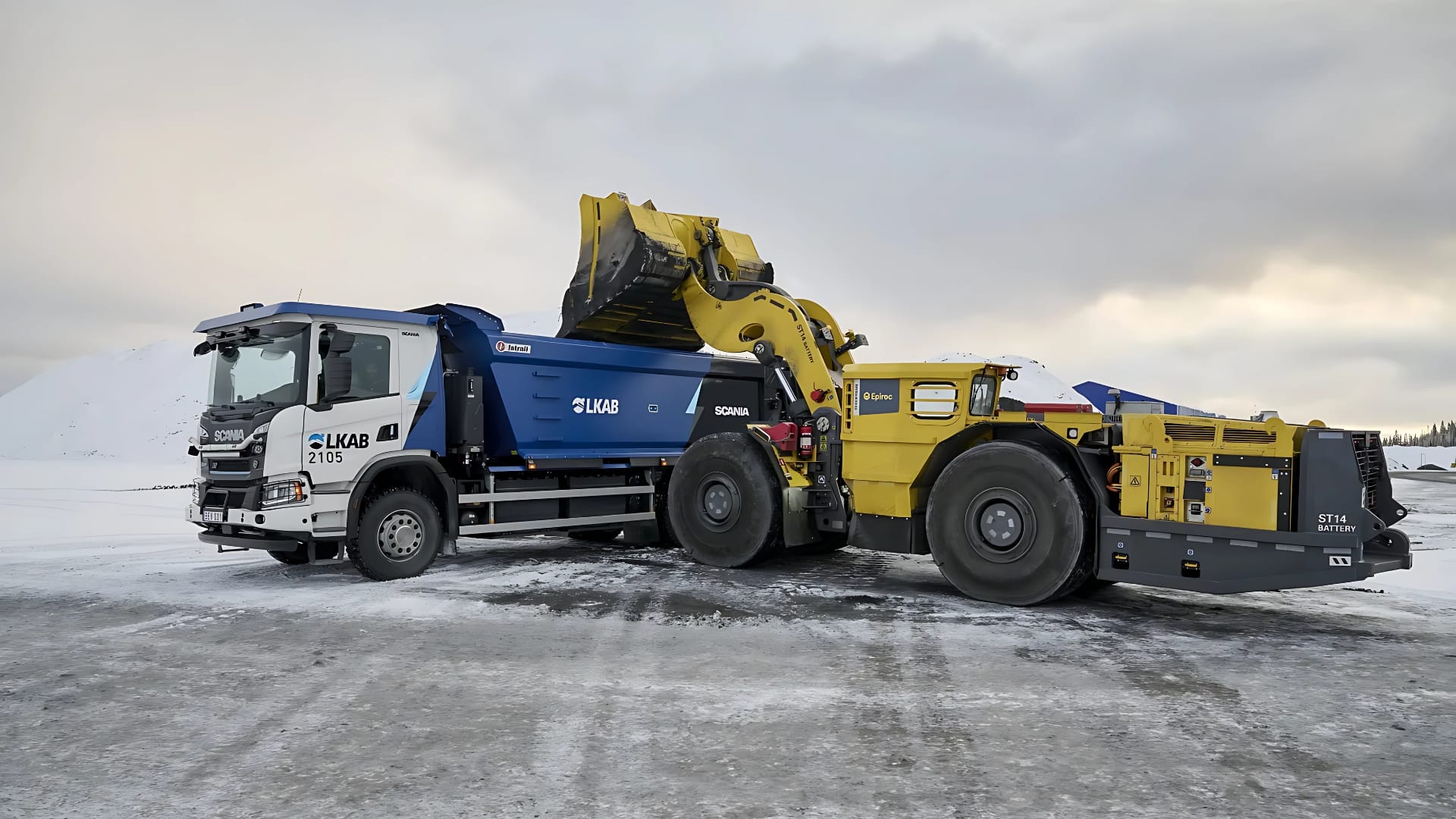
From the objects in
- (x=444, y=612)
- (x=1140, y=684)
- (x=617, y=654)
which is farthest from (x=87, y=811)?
(x=1140, y=684)

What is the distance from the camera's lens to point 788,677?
581cm

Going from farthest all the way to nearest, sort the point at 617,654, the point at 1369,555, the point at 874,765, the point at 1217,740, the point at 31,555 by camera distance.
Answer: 1. the point at 31,555
2. the point at 1369,555
3. the point at 617,654
4. the point at 1217,740
5. the point at 874,765

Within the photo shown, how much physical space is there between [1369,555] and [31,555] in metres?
14.3

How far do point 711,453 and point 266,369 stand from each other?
4.81m

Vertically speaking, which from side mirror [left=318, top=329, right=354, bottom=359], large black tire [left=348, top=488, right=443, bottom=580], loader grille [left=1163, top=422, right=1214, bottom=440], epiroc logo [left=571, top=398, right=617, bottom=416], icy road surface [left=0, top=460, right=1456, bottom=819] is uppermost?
side mirror [left=318, top=329, right=354, bottom=359]

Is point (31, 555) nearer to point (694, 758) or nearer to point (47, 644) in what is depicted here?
point (47, 644)

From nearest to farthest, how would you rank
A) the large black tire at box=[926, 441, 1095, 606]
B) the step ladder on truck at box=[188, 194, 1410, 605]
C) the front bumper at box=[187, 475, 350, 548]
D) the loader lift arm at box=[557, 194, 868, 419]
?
the step ladder on truck at box=[188, 194, 1410, 605], the large black tire at box=[926, 441, 1095, 606], the front bumper at box=[187, 475, 350, 548], the loader lift arm at box=[557, 194, 868, 419]

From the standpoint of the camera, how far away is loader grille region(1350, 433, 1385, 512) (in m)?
7.22

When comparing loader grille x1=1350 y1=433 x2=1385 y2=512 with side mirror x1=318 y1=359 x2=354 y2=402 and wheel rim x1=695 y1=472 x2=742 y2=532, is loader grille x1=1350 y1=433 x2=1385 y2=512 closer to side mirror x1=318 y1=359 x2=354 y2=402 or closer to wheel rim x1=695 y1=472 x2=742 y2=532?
wheel rim x1=695 y1=472 x2=742 y2=532

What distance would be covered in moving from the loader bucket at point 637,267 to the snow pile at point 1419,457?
5472 cm

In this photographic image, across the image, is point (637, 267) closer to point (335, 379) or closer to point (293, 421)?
point (335, 379)

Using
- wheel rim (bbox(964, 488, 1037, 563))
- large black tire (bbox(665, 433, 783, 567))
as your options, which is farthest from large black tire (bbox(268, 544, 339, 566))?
wheel rim (bbox(964, 488, 1037, 563))

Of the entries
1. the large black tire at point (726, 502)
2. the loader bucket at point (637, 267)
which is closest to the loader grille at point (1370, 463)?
the large black tire at point (726, 502)

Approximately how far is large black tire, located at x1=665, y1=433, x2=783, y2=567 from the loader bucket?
7.05ft
